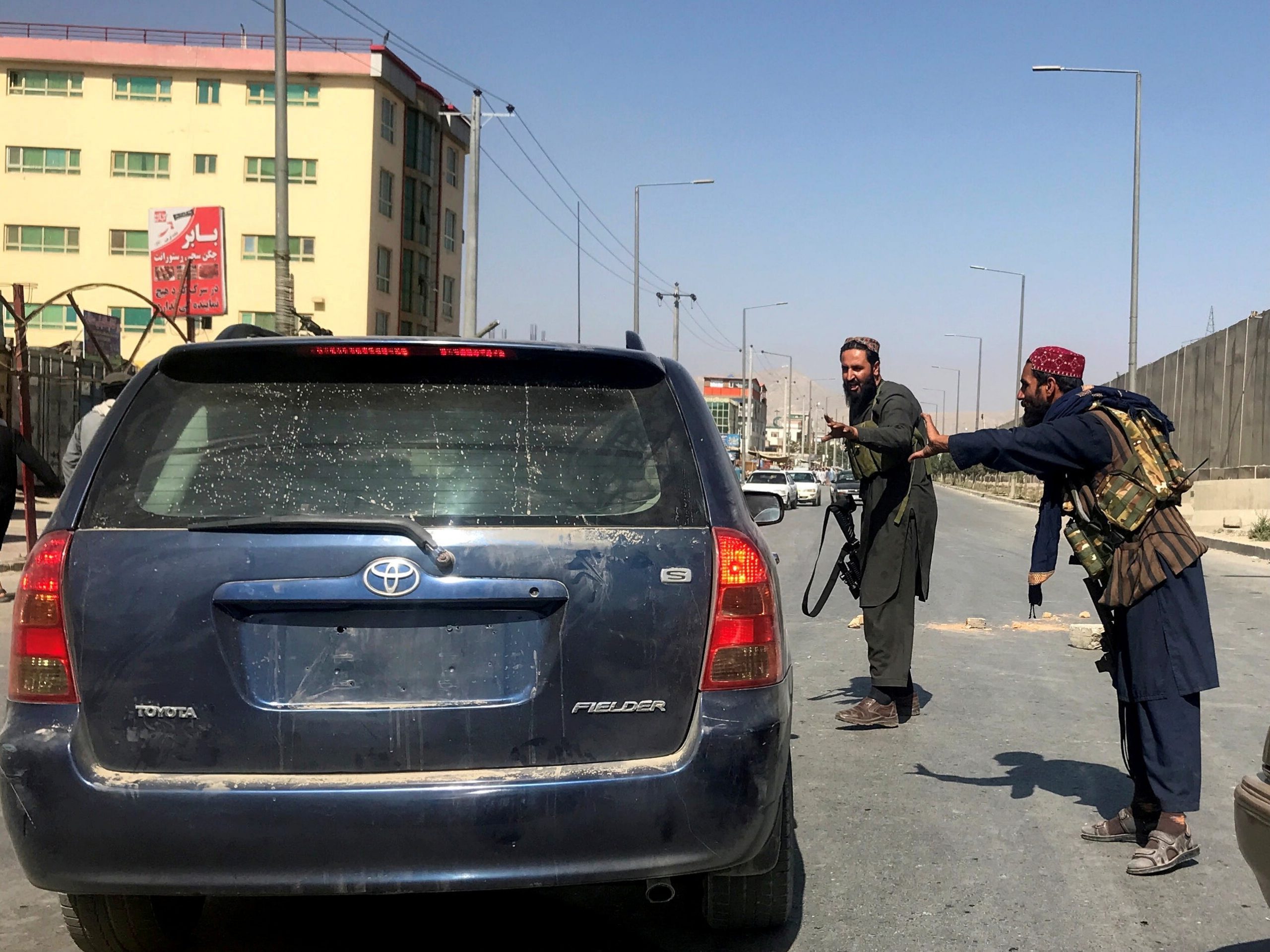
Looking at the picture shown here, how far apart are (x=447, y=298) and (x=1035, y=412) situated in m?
61.3

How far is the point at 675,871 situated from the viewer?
2.98 m

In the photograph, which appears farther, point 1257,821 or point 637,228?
point 637,228

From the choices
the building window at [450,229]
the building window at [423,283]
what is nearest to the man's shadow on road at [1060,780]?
the building window at [423,283]

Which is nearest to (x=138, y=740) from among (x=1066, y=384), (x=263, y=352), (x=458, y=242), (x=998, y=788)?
(x=263, y=352)

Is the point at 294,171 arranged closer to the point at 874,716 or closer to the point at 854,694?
the point at 854,694

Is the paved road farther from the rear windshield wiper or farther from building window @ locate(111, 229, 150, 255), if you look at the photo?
building window @ locate(111, 229, 150, 255)

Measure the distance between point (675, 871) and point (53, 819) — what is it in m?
1.36

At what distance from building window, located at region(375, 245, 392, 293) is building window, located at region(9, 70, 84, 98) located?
1312cm

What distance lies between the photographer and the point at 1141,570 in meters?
4.30

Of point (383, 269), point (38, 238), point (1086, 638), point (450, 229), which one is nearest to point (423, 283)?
point (383, 269)

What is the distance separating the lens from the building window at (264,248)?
53.5 meters

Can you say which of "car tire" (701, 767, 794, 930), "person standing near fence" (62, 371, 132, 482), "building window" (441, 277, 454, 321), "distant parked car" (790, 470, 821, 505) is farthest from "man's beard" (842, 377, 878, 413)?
"building window" (441, 277, 454, 321)

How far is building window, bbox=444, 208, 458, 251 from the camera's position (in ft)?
209

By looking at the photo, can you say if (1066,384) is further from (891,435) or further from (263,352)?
(263,352)
